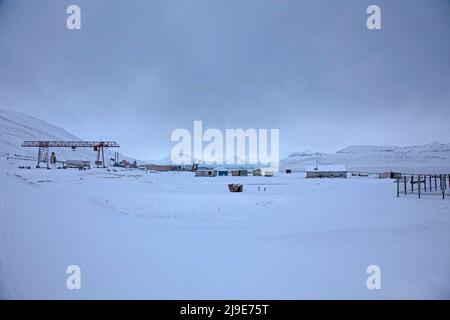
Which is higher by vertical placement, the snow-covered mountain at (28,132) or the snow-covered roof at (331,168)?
the snow-covered mountain at (28,132)

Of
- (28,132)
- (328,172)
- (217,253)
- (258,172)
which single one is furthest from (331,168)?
(28,132)

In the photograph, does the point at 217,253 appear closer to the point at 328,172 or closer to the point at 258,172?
the point at 328,172

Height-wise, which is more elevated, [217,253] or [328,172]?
[217,253]

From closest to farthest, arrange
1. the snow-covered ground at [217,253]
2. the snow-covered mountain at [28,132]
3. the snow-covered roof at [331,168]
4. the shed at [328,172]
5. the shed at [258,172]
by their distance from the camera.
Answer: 1. the snow-covered ground at [217,253]
2. the shed at [328,172]
3. the snow-covered roof at [331,168]
4. the shed at [258,172]
5. the snow-covered mountain at [28,132]

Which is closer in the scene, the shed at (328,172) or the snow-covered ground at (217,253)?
the snow-covered ground at (217,253)

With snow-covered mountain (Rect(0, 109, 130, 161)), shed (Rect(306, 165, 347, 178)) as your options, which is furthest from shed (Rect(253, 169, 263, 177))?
snow-covered mountain (Rect(0, 109, 130, 161))

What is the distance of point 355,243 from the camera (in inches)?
352

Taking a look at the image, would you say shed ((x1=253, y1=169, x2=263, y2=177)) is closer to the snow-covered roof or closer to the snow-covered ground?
the snow-covered roof

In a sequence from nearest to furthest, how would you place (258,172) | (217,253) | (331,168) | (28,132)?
(217,253)
(331,168)
(258,172)
(28,132)

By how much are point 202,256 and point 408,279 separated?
18.2 ft

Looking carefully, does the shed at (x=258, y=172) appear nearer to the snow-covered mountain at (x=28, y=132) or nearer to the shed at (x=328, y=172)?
the shed at (x=328, y=172)

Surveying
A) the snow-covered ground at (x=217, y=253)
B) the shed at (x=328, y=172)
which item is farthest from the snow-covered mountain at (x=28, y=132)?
the snow-covered ground at (x=217, y=253)
